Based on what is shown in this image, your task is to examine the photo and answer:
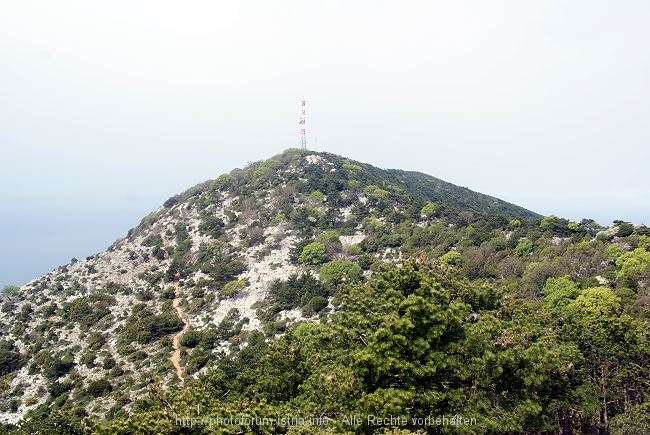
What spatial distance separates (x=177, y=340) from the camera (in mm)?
43031

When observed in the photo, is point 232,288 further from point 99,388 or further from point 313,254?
point 99,388

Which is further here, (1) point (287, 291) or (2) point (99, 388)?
(1) point (287, 291)

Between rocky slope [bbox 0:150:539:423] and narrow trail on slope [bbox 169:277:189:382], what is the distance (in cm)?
17

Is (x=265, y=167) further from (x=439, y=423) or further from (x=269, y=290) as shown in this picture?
(x=439, y=423)

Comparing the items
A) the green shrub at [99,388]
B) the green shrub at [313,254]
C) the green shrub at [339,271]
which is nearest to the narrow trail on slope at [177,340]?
the green shrub at [99,388]

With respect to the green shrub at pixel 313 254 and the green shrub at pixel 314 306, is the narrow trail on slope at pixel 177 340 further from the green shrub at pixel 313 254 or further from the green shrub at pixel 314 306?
the green shrub at pixel 313 254

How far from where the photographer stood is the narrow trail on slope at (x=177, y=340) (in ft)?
122

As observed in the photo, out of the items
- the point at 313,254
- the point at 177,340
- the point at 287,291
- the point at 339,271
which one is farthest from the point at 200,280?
the point at 339,271

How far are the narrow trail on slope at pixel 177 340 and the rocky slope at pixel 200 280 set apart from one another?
17 centimetres

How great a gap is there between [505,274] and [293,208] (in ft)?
108

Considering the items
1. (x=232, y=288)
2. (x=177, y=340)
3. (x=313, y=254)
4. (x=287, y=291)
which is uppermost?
(x=313, y=254)

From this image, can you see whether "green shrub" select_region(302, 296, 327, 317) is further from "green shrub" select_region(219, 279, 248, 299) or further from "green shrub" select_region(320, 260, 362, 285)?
"green shrub" select_region(219, 279, 248, 299)

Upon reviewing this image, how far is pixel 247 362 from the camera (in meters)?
31.9

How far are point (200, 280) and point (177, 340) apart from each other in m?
11.2
